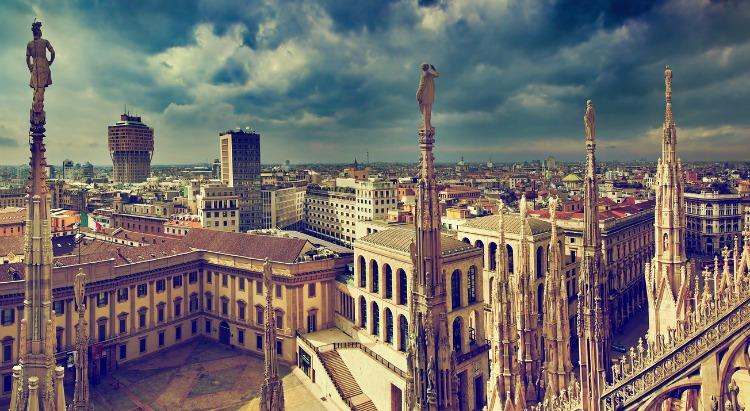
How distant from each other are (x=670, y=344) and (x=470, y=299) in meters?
40.1

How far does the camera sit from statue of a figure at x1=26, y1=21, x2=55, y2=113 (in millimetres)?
11836

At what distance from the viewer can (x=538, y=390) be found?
21.7 meters

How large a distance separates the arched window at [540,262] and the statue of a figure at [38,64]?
55.4 m

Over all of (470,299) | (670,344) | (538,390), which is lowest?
(470,299)

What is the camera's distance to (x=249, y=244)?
6862 cm

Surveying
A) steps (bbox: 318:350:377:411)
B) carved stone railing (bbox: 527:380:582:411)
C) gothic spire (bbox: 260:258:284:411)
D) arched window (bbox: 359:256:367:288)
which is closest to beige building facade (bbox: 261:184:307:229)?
arched window (bbox: 359:256:367:288)

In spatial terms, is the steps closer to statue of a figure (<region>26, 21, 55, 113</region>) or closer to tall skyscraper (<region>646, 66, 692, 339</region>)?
tall skyscraper (<region>646, 66, 692, 339</region>)

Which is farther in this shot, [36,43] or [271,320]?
[271,320]

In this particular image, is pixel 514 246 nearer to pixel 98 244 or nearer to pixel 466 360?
pixel 466 360

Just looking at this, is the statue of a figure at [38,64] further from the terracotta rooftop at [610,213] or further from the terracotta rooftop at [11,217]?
the terracotta rooftop at [11,217]

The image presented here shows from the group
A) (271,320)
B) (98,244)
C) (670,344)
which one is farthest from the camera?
(98,244)

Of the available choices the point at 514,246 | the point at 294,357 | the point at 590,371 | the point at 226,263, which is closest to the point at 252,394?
the point at 294,357

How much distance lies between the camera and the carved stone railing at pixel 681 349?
1445 centimetres

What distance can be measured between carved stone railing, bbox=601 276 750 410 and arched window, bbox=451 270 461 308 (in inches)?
1413
